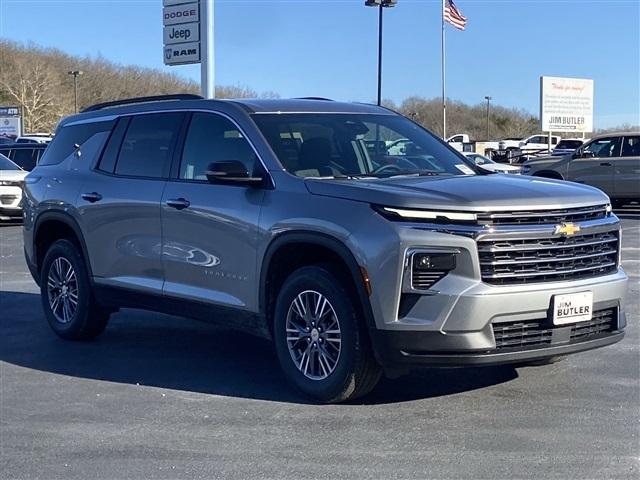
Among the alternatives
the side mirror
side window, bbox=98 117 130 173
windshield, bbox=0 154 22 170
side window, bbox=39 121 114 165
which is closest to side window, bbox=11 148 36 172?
windshield, bbox=0 154 22 170

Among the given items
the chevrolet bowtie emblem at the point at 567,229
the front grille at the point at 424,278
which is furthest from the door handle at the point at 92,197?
the chevrolet bowtie emblem at the point at 567,229

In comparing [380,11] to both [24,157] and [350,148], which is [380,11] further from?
[350,148]

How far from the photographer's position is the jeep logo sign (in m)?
18.0

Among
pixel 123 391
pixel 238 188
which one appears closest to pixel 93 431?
pixel 123 391

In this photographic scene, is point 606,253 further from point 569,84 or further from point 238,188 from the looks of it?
point 569,84

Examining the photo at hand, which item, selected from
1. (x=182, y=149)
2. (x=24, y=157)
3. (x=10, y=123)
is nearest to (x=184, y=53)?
(x=24, y=157)

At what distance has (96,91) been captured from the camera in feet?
317

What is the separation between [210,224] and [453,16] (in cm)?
3474

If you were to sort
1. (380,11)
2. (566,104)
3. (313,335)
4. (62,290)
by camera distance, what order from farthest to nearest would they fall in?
(566,104) → (380,11) → (62,290) → (313,335)

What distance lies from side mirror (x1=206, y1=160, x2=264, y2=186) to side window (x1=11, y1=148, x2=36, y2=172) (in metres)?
17.6

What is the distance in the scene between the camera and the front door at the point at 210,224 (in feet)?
19.6

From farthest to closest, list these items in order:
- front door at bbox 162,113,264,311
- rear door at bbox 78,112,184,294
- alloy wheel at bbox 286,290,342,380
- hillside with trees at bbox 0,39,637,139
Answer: hillside with trees at bbox 0,39,637,139, rear door at bbox 78,112,184,294, front door at bbox 162,113,264,311, alloy wheel at bbox 286,290,342,380

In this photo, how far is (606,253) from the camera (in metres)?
5.66

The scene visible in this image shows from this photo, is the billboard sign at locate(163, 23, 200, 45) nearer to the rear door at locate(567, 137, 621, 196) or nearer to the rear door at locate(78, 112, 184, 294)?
the rear door at locate(567, 137, 621, 196)
